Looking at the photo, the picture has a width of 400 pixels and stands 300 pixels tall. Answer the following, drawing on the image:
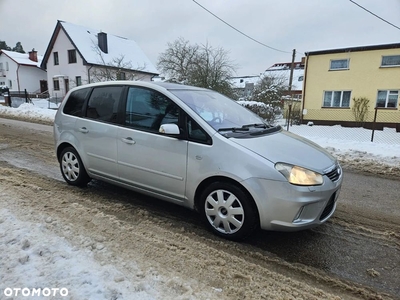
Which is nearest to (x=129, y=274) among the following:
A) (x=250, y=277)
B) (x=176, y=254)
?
(x=176, y=254)

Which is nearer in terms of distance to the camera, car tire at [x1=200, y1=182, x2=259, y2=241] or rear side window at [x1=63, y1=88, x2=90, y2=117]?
car tire at [x1=200, y1=182, x2=259, y2=241]

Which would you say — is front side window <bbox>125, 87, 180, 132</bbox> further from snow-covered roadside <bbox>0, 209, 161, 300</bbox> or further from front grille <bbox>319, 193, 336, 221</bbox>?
front grille <bbox>319, 193, 336, 221</bbox>

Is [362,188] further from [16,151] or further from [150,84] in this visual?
[16,151]

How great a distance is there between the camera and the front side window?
3441mm

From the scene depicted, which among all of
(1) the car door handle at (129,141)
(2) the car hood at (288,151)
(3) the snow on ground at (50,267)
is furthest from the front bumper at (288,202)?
(1) the car door handle at (129,141)

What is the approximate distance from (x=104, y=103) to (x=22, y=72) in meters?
45.3

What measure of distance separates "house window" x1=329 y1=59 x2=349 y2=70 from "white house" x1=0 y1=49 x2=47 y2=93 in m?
39.9

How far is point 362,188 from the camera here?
16.0ft

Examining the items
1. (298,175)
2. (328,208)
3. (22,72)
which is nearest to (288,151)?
(298,175)

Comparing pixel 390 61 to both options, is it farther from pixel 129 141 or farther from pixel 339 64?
pixel 129 141

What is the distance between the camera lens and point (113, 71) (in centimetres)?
2391

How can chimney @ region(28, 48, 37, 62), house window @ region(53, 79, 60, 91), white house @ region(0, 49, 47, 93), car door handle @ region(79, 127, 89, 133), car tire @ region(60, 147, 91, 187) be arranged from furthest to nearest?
chimney @ region(28, 48, 37, 62) → white house @ region(0, 49, 47, 93) → house window @ region(53, 79, 60, 91) → car tire @ region(60, 147, 91, 187) → car door handle @ region(79, 127, 89, 133)

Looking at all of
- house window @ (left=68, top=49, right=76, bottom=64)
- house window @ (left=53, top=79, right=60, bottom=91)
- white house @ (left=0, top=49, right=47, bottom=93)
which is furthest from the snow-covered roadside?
white house @ (left=0, top=49, right=47, bottom=93)

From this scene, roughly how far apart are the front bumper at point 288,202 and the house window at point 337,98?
1776 centimetres
